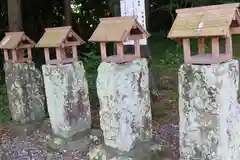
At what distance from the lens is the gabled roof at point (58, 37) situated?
3.64m

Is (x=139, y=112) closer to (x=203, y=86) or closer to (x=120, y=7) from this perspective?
(x=203, y=86)

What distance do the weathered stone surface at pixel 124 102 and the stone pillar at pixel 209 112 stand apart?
0.56 metres

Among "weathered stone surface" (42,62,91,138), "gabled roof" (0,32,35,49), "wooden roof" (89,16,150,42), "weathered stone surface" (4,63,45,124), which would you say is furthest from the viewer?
"weathered stone surface" (4,63,45,124)

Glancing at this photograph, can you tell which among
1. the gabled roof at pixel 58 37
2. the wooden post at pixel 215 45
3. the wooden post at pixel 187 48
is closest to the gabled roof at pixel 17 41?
the gabled roof at pixel 58 37

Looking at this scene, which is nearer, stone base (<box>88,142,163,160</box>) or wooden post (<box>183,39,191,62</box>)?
wooden post (<box>183,39,191,62</box>)

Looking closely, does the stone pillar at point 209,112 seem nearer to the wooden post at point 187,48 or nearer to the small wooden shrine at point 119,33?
the wooden post at point 187,48

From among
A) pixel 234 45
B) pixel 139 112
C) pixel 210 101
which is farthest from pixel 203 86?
pixel 234 45

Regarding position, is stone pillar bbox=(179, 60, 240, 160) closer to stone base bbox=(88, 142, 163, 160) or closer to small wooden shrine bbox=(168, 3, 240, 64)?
small wooden shrine bbox=(168, 3, 240, 64)

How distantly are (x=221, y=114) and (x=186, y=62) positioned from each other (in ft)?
1.52

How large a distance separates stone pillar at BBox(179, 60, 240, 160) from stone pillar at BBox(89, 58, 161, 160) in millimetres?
558

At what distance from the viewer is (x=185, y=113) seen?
8.39 feet

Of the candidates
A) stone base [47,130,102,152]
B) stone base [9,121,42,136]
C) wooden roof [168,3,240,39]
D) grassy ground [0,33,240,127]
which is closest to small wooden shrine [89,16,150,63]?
wooden roof [168,3,240,39]

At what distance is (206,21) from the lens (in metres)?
2.38

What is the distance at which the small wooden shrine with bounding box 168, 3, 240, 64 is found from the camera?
2.29 meters
